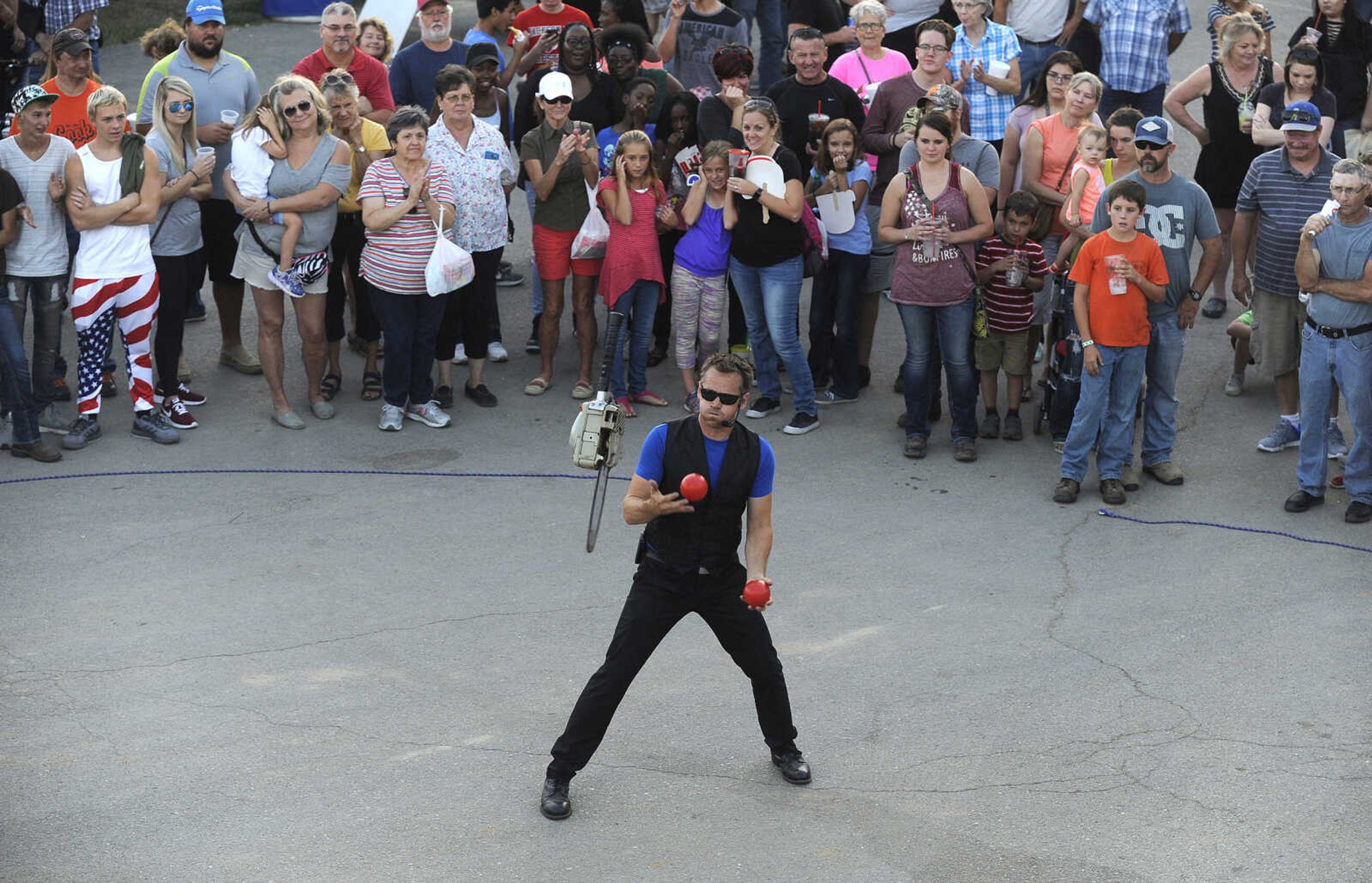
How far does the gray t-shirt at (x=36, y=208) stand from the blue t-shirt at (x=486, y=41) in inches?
122

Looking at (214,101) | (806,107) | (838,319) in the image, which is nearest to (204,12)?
(214,101)

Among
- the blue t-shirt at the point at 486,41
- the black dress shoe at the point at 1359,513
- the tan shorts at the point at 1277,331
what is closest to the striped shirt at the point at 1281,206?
the tan shorts at the point at 1277,331

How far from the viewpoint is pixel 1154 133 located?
30.0ft

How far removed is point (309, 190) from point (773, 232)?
287 cm

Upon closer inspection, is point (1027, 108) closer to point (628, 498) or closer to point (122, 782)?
point (628, 498)

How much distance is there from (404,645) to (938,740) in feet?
8.29

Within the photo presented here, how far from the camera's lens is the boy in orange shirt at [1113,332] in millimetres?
8992

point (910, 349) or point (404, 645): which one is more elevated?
point (910, 349)

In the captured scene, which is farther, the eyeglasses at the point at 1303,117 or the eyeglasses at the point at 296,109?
the eyeglasses at the point at 296,109

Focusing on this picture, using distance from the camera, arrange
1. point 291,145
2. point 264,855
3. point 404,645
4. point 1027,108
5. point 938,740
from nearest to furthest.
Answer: point 264,855, point 938,740, point 404,645, point 291,145, point 1027,108

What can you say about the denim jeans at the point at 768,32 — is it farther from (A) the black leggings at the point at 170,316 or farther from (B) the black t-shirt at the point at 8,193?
(B) the black t-shirt at the point at 8,193

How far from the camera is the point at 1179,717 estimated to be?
6.95 metres

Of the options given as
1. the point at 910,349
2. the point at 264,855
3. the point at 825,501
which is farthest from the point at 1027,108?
the point at 264,855

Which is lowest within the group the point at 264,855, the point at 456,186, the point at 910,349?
the point at 264,855
